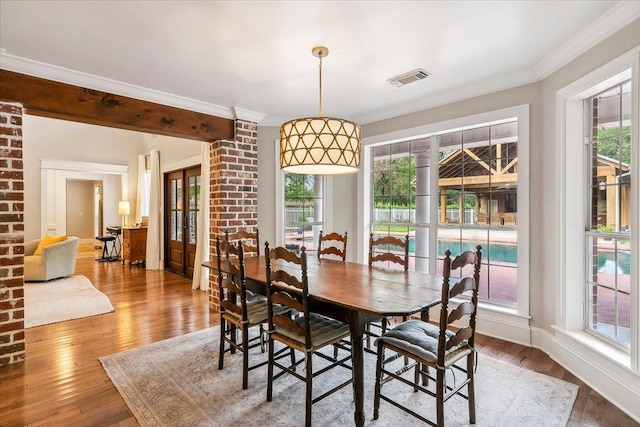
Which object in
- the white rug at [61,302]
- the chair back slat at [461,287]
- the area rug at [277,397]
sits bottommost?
the area rug at [277,397]

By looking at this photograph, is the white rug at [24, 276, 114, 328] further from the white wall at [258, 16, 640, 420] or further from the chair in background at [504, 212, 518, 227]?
the chair in background at [504, 212, 518, 227]

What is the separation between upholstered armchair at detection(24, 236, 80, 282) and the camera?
17.9ft

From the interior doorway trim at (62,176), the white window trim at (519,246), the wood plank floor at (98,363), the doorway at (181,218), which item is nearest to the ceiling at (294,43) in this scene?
the white window trim at (519,246)

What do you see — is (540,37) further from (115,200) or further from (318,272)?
(115,200)

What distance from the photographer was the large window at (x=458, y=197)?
3305 mm

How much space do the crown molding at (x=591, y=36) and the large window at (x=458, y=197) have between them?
58 cm

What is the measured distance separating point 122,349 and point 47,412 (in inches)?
36.4

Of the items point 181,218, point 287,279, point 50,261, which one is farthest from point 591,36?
point 50,261

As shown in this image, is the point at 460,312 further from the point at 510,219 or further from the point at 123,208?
the point at 123,208

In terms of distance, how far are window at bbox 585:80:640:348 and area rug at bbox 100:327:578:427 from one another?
647 mm

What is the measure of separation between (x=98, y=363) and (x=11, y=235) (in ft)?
4.14

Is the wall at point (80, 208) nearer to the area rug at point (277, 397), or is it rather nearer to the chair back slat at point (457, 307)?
the area rug at point (277, 397)

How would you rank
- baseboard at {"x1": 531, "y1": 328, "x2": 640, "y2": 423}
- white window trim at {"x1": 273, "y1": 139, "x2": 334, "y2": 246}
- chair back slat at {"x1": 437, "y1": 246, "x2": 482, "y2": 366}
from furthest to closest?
white window trim at {"x1": 273, "y1": 139, "x2": 334, "y2": 246} < baseboard at {"x1": 531, "y1": 328, "x2": 640, "y2": 423} < chair back slat at {"x1": 437, "y1": 246, "x2": 482, "y2": 366}

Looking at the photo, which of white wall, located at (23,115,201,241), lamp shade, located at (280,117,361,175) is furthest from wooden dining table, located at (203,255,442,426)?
white wall, located at (23,115,201,241)
